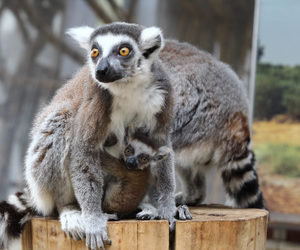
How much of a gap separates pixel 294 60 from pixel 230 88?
89.4 inches

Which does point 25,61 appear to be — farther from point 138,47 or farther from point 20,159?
point 138,47

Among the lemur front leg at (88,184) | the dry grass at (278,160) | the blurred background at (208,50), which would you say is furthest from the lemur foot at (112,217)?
the dry grass at (278,160)

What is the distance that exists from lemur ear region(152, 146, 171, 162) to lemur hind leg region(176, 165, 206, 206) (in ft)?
3.48

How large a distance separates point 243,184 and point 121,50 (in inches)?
72.9

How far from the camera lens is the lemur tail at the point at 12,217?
283 cm

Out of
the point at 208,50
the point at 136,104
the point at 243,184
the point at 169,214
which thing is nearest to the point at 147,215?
the point at 169,214

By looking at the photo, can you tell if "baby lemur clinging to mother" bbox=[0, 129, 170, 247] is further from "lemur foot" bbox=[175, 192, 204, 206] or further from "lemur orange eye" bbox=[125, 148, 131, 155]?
"lemur foot" bbox=[175, 192, 204, 206]

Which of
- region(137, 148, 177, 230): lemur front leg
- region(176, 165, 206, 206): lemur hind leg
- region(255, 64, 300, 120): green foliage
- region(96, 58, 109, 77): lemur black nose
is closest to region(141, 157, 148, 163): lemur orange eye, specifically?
region(137, 148, 177, 230): lemur front leg

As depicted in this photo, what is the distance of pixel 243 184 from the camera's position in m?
3.60

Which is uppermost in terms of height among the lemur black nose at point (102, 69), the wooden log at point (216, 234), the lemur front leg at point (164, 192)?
the lemur black nose at point (102, 69)

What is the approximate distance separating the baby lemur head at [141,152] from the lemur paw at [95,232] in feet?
1.50

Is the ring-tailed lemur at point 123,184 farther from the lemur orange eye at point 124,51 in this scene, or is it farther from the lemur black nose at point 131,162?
the lemur orange eye at point 124,51

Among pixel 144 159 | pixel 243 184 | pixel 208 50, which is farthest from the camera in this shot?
pixel 208 50

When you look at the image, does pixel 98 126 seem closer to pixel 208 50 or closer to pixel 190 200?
pixel 190 200
